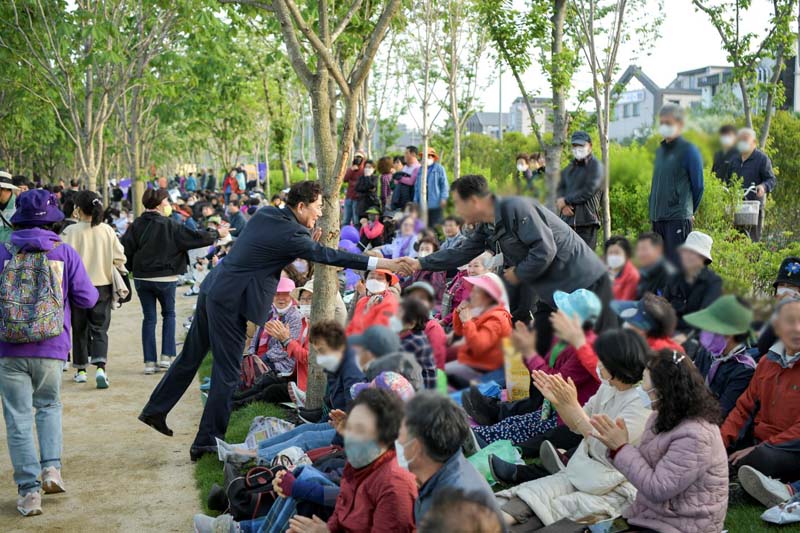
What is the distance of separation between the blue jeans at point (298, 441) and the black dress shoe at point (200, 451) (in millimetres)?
675

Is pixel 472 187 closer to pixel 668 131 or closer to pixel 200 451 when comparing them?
pixel 668 131

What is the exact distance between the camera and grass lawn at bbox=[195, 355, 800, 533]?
16.2ft

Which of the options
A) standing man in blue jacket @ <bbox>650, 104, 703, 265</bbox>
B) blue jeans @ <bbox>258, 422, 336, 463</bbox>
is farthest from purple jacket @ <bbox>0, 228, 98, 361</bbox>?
standing man in blue jacket @ <bbox>650, 104, 703, 265</bbox>

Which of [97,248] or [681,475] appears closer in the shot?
[681,475]

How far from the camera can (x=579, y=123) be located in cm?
404

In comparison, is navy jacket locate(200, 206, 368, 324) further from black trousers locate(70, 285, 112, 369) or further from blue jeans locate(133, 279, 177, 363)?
blue jeans locate(133, 279, 177, 363)

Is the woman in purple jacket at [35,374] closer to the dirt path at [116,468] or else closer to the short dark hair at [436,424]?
the dirt path at [116,468]

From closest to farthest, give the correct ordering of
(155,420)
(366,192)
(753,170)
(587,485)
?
(753,170) < (587,485) < (155,420) < (366,192)

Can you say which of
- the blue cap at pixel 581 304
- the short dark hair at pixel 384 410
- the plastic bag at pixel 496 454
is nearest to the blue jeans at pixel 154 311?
the plastic bag at pixel 496 454

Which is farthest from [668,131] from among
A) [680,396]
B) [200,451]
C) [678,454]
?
[200,451]

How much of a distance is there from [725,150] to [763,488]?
373 centimetres

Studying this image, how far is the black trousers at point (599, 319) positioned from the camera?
7.45 ft

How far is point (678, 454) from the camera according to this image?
4230 millimetres

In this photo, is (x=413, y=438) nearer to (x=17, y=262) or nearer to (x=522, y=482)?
(x=522, y=482)
